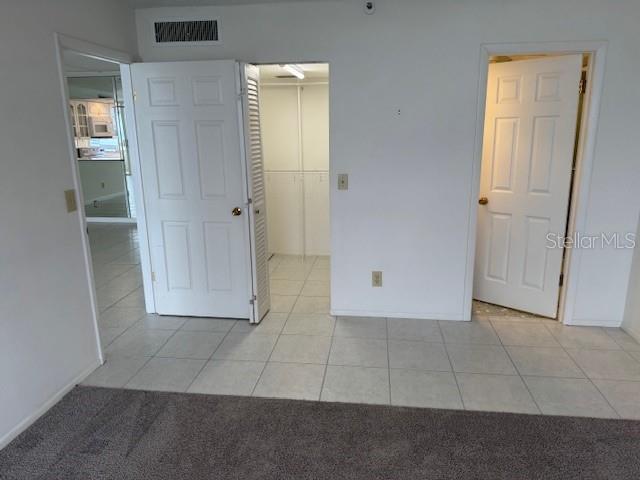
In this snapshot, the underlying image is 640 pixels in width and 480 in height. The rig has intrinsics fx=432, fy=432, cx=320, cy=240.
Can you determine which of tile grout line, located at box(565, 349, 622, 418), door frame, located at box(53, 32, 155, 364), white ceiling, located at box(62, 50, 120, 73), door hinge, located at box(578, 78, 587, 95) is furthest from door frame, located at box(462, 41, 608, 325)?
white ceiling, located at box(62, 50, 120, 73)

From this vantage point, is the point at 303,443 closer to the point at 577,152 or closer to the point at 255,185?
the point at 255,185

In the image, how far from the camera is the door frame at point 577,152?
2.93 meters

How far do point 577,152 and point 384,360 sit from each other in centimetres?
206

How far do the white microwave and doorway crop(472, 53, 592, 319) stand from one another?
659 centimetres

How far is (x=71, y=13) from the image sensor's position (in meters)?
2.50

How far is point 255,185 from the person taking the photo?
3.29 meters

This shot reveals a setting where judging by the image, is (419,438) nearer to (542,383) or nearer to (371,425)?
(371,425)

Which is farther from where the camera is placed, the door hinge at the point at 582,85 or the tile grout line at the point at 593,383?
the door hinge at the point at 582,85

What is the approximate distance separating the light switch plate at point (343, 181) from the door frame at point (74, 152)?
5.06ft

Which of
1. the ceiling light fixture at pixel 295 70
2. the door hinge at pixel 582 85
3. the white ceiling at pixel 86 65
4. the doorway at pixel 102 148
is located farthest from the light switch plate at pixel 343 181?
the doorway at pixel 102 148

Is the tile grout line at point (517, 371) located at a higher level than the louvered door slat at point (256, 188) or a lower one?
lower

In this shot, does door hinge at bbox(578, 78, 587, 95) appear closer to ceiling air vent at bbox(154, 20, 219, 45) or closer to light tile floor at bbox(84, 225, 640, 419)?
light tile floor at bbox(84, 225, 640, 419)

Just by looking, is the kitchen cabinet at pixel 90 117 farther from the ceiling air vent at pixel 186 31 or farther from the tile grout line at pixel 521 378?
the tile grout line at pixel 521 378

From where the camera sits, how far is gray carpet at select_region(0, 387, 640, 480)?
1924 mm
